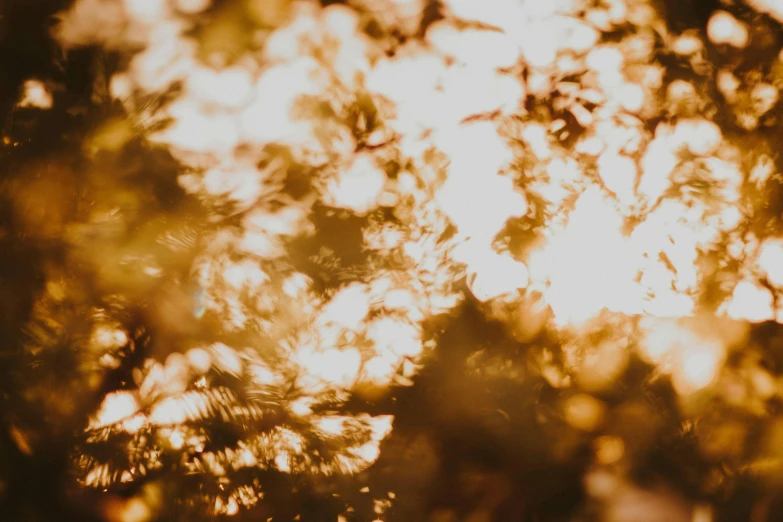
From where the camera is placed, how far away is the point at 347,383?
0.81m

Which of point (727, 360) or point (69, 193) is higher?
point (69, 193)

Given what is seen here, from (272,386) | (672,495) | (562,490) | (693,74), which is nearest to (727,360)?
(672,495)

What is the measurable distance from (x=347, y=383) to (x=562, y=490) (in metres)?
0.44

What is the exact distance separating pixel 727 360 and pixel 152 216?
3.52 ft

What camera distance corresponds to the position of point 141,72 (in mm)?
791

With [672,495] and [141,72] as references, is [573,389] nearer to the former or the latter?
[672,495]

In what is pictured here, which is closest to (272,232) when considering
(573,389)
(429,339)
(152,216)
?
(152,216)

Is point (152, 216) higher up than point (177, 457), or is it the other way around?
point (152, 216)


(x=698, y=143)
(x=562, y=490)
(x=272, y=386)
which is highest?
(x=698, y=143)

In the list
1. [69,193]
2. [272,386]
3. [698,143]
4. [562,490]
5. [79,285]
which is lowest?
[562,490]

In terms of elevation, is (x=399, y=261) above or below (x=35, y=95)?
below

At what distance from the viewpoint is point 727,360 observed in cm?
82

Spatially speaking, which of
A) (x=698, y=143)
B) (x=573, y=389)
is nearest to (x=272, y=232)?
(x=573, y=389)

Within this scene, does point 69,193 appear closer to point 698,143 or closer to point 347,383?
point 347,383
